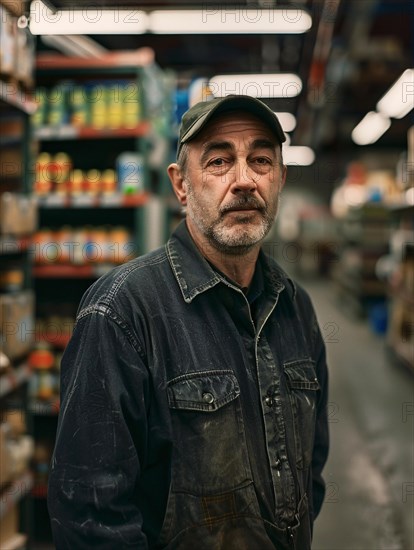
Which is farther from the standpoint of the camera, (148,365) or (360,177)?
(360,177)

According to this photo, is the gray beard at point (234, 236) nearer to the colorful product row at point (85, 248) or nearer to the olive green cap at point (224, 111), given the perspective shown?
the olive green cap at point (224, 111)

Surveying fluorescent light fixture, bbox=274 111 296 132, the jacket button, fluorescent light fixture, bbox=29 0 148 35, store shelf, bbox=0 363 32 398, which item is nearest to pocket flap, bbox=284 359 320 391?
the jacket button

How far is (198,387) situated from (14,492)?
1.78 metres

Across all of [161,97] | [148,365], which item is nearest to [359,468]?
[161,97]

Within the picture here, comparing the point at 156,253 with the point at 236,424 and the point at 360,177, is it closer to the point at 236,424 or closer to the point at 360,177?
the point at 236,424

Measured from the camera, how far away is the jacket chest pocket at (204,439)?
4.72 ft

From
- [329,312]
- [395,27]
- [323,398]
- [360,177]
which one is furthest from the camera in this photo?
[360,177]

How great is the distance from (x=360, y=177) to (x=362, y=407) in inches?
331

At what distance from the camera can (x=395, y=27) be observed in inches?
460

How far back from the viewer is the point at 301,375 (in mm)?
1666

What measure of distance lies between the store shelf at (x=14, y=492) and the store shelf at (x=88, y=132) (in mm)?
2028

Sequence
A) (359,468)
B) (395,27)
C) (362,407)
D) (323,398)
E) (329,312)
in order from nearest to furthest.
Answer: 1. (323,398)
2. (359,468)
3. (362,407)
4. (395,27)
5. (329,312)

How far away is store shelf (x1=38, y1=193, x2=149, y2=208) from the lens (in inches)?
159

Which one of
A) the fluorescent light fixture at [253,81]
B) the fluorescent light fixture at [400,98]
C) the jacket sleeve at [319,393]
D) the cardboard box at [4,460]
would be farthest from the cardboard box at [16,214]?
the fluorescent light fixture at [253,81]
